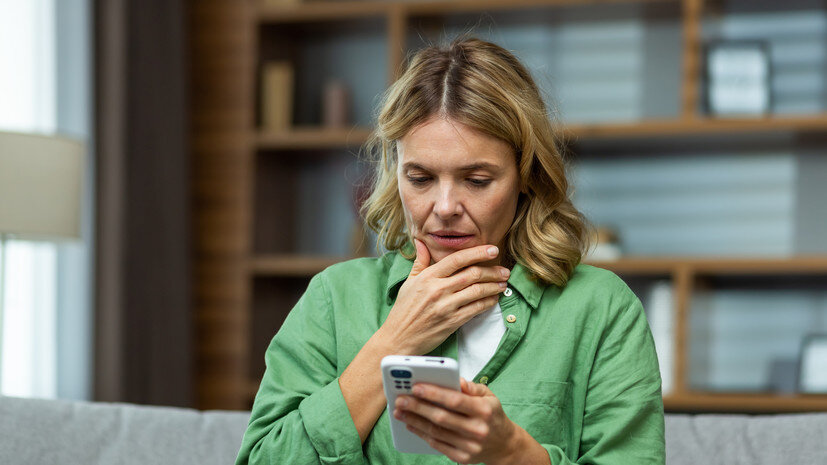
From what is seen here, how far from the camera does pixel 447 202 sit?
132 cm

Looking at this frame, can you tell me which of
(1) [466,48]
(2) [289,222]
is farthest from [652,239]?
(1) [466,48]

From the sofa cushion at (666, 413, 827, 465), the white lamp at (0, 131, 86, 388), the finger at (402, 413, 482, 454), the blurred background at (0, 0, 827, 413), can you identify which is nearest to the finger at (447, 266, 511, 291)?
the finger at (402, 413, 482, 454)

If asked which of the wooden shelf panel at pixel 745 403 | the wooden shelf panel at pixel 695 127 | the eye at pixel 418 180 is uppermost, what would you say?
the wooden shelf panel at pixel 695 127

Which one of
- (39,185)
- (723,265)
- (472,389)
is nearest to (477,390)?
(472,389)

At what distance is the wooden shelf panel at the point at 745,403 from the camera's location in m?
3.16

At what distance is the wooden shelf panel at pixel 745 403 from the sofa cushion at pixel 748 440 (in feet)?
5.11

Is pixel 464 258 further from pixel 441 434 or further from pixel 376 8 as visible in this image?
pixel 376 8

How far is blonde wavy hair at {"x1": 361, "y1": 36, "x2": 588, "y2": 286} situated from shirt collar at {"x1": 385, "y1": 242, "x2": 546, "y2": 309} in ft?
0.03

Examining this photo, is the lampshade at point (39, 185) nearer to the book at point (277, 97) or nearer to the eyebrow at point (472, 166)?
the book at point (277, 97)

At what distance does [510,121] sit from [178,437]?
810 millimetres

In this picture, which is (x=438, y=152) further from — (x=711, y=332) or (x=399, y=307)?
(x=711, y=332)

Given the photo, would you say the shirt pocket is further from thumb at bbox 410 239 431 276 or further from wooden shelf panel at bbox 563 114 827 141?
wooden shelf panel at bbox 563 114 827 141

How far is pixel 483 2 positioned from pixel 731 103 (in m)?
0.90

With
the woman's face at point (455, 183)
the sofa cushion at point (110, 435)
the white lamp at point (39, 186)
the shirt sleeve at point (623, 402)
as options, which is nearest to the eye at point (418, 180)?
the woman's face at point (455, 183)
